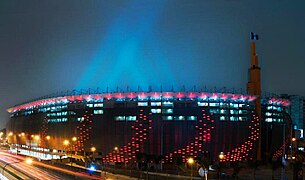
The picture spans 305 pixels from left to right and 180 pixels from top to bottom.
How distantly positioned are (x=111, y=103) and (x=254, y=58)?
134 feet

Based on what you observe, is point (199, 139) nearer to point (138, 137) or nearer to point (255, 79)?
point (138, 137)

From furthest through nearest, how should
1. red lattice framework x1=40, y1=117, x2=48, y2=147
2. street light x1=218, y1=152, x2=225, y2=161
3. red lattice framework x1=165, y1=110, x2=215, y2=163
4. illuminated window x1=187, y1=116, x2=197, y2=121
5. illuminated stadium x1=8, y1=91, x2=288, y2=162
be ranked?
red lattice framework x1=40, y1=117, x2=48, y2=147 → illuminated window x1=187, y1=116, x2=197, y2=121 → illuminated stadium x1=8, y1=91, x2=288, y2=162 → red lattice framework x1=165, y1=110, x2=215, y2=163 → street light x1=218, y1=152, x2=225, y2=161

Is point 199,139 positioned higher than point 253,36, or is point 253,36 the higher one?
point 253,36

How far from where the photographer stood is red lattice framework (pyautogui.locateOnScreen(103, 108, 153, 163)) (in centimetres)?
8938

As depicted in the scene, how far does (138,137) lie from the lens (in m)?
89.6

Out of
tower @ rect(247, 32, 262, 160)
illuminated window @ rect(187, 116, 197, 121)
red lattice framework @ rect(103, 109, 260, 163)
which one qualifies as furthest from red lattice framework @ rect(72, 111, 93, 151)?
tower @ rect(247, 32, 262, 160)

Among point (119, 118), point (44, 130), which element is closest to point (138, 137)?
point (119, 118)

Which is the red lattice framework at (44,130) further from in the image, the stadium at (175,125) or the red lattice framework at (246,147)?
the red lattice framework at (246,147)

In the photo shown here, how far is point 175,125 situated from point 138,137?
30.9 ft

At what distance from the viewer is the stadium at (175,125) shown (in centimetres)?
8875

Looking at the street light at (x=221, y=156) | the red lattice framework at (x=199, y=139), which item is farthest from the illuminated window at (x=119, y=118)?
the street light at (x=221, y=156)

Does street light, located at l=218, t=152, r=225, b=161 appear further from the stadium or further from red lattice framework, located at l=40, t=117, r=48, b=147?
red lattice framework, located at l=40, t=117, r=48, b=147

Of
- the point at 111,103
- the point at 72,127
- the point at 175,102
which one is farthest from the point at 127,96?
the point at 72,127

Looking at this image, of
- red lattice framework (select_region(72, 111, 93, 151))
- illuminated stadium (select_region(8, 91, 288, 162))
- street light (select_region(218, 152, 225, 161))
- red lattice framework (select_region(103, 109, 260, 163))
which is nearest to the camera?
street light (select_region(218, 152, 225, 161))
